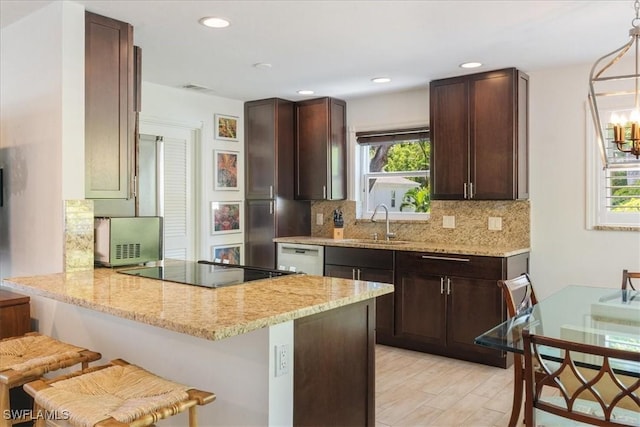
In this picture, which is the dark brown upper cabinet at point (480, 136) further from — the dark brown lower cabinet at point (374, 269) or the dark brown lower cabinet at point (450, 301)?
the dark brown lower cabinet at point (374, 269)

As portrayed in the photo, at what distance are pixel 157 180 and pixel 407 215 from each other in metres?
2.45

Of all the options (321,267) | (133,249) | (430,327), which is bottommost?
(430,327)

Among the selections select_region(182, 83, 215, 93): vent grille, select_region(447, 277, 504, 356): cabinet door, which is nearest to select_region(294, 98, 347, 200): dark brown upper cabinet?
select_region(182, 83, 215, 93): vent grille

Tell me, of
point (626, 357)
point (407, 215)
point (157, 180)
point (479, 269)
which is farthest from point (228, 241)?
point (626, 357)

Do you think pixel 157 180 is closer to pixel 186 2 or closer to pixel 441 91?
pixel 186 2

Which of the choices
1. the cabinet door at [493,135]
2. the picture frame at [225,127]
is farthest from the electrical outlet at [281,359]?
the picture frame at [225,127]

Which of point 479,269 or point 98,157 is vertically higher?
point 98,157

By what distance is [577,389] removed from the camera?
71.9 inches

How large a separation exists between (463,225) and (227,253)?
2451 millimetres

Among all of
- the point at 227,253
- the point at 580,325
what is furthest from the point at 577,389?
the point at 227,253

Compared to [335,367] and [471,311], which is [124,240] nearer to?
[335,367]

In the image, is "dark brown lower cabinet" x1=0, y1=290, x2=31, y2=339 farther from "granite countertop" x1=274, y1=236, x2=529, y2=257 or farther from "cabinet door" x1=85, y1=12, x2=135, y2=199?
"granite countertop" x1=274, y1=236, x2=529, y2=257

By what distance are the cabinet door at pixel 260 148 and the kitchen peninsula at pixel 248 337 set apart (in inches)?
111

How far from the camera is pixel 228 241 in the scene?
17.3ft
